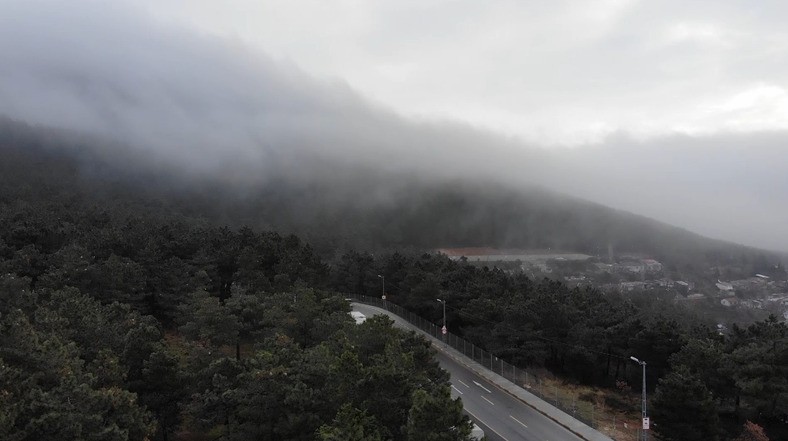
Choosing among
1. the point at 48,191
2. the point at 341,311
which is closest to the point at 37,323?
the point at 341,311

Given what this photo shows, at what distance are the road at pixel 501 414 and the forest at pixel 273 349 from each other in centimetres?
600

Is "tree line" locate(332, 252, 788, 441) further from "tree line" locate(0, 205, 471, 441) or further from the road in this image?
"tree line" locate(0, 205, 471, 441)

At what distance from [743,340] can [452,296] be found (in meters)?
32.8

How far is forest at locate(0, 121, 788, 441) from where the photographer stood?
77.1ft

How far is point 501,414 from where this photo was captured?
41.0m

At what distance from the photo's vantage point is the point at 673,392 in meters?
37.2

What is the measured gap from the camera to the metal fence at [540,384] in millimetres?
41688

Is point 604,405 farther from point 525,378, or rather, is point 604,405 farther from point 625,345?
point 625,345

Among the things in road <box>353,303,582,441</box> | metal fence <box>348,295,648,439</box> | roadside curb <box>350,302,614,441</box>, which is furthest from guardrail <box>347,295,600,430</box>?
road <box>353,303,582,441</box>

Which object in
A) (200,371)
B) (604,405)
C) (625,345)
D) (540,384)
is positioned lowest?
(604,405)

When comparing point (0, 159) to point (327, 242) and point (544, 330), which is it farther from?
point (544, 330)

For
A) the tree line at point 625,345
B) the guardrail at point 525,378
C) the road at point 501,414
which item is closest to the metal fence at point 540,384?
the guardrail at point 525,378

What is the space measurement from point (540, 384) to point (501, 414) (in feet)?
39.1

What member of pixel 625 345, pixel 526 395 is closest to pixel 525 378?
pixel 526 395
